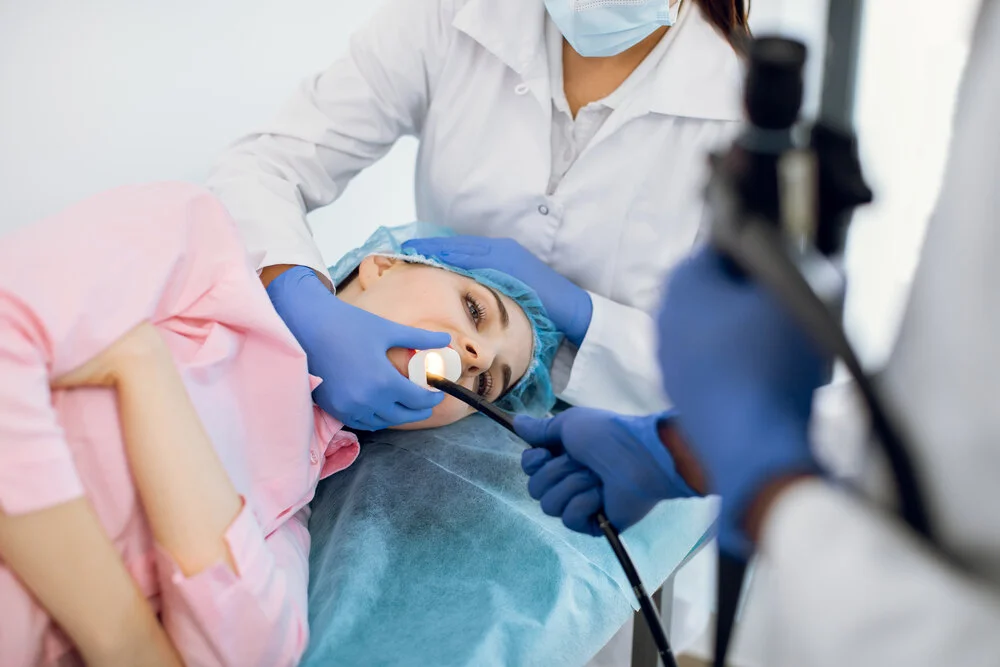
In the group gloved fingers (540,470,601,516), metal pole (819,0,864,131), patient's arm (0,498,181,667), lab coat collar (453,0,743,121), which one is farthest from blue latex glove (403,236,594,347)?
metal pole (819,0,864,131)

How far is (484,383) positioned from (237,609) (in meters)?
0.54

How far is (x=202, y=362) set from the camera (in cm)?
100

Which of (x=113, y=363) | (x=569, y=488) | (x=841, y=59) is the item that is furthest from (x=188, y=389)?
(x=841, y=59)

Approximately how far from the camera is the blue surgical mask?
4.17 feet

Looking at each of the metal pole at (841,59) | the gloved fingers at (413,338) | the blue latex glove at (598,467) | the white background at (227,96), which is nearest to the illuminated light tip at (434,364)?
the gloved fingers at (413,338)

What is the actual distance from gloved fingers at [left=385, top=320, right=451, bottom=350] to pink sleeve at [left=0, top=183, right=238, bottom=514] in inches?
9.0

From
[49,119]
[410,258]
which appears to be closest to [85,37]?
[49,119]

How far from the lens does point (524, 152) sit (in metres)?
1.46

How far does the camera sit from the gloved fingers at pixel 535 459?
3.24 feet

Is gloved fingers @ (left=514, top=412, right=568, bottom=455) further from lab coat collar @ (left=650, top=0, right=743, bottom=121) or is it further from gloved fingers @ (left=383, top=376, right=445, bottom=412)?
lab coat collar @ (left=650, top=0, right=743, bottom=121)

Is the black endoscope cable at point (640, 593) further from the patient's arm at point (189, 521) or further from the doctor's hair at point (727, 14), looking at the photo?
the doctor's hair at point (727, 14)

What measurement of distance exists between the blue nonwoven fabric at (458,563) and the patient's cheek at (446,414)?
46 millimetres

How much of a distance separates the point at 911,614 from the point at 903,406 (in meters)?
0.15

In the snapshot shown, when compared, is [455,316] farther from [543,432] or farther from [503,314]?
[543,432]
